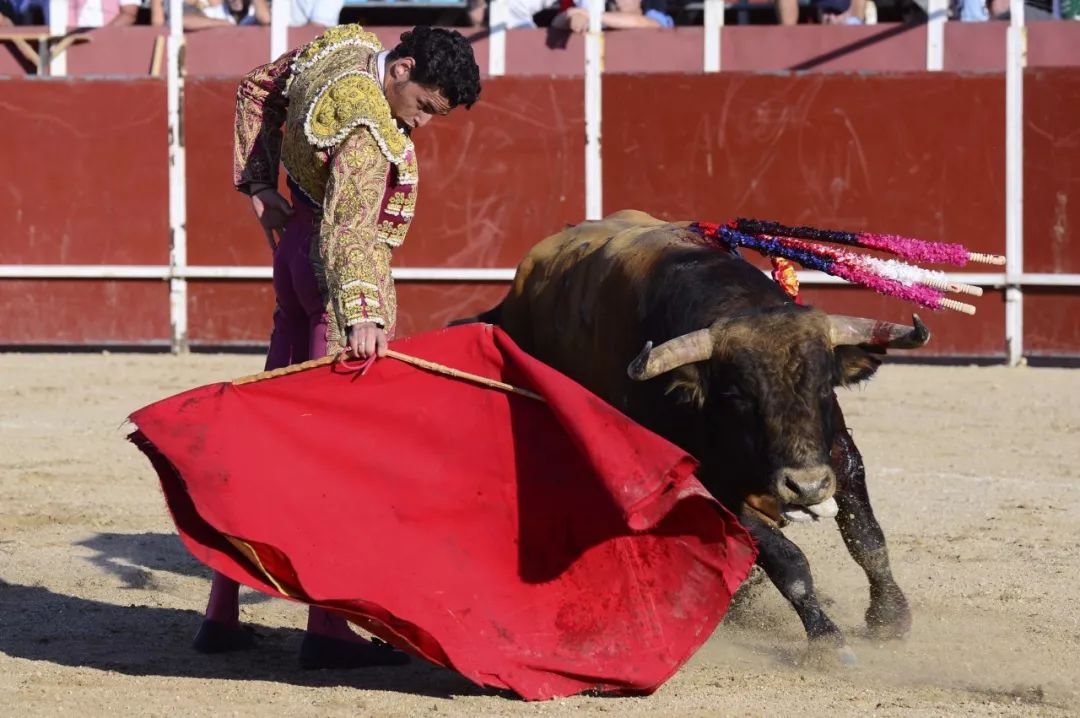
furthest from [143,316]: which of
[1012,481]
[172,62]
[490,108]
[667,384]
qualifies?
[667,384]

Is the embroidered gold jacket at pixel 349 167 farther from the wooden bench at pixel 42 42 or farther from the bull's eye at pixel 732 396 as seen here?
the wooden bench at pixel 42 42

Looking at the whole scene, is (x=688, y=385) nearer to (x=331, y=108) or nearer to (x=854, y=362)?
(x=854, y=362)

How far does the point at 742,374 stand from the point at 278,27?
→ 5757 mm

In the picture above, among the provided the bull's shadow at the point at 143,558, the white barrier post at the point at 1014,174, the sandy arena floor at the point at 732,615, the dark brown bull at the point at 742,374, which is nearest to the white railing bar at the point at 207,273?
the white barrier post at the point at 1014,174

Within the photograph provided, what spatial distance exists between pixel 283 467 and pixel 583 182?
5262mm

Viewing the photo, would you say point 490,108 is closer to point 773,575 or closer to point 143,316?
point 143,316

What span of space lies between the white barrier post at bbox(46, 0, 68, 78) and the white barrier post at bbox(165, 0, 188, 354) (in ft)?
2.12

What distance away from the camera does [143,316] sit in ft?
27.7

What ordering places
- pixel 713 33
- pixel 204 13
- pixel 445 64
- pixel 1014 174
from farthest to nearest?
pixel 204 13 < pixel 713 33 < pixel 1014 174 < pixel 445 64

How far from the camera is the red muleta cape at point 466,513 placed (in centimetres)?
283

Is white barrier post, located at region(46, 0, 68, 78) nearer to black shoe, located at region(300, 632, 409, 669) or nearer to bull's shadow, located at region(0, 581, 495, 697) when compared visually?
bull's shadow, located at region(0, 581, 495, 697)

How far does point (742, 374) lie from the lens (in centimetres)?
311

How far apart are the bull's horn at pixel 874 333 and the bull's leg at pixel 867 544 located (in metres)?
0.22

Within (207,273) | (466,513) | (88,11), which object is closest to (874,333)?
(466,513)
